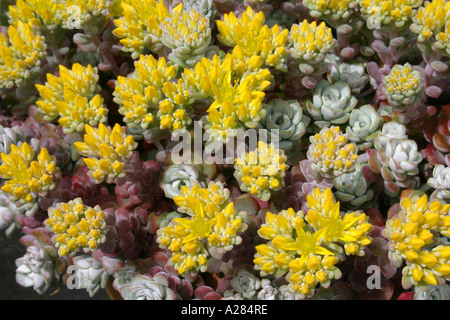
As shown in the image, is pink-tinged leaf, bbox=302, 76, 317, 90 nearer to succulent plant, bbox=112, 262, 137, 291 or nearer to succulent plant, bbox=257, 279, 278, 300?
succulent plant, bbox=257, 279, 278, 300

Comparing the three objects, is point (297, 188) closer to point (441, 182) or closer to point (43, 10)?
point (441, 182)

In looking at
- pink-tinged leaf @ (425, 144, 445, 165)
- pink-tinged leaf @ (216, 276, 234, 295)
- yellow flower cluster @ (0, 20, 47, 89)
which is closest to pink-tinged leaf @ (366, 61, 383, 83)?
pink-tinged leaf @ (425, 144, 445, 165)

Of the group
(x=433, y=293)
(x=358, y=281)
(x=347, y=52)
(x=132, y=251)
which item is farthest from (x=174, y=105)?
(x=433, y=293)

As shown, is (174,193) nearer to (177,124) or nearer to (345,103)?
(177,124)

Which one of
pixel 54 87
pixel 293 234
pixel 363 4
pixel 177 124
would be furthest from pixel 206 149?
pixel 363 4

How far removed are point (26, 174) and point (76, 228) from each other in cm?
20

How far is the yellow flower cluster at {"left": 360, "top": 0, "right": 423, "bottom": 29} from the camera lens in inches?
44.0

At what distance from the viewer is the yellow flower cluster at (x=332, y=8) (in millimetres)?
1180

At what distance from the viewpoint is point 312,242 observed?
98 cm

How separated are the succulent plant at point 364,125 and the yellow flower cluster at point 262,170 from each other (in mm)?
260

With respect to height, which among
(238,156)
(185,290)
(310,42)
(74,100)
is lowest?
(185,290)

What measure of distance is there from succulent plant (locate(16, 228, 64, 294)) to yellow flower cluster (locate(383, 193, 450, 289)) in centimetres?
82

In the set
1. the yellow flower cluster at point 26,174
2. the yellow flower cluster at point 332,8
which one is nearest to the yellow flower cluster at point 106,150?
the yellow flower cluster at point 26,174

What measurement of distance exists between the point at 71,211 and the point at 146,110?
29 centimetres
